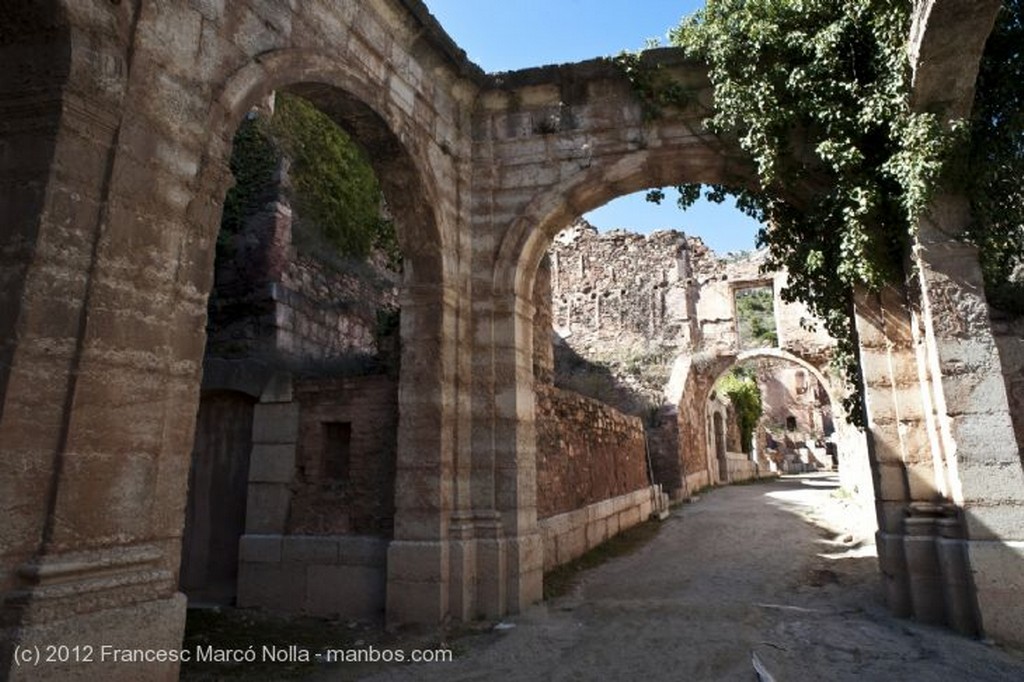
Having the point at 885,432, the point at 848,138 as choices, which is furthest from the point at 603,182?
the point at 885,432

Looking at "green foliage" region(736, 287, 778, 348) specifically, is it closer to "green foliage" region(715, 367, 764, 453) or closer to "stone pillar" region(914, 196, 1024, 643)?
"green foliage" region(715, 367, 764, 453)

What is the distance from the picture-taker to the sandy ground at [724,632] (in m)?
4.01

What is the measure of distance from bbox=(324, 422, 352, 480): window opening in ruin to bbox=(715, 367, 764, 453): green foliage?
17496mm

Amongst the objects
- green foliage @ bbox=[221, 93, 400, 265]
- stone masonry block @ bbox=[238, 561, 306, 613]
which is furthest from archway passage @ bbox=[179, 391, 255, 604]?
green foliage @ bbox=[221, 93, 400, 265]

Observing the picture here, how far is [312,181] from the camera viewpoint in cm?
923

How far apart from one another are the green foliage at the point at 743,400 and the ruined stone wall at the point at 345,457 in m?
17.5

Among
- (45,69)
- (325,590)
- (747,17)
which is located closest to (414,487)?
(325,590)

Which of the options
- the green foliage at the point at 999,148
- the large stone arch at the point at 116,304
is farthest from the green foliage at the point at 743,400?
the large stone arch at the point at 116,304

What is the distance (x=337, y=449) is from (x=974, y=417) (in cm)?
538

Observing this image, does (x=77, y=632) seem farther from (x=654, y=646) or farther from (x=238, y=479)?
(x=238, y=479)

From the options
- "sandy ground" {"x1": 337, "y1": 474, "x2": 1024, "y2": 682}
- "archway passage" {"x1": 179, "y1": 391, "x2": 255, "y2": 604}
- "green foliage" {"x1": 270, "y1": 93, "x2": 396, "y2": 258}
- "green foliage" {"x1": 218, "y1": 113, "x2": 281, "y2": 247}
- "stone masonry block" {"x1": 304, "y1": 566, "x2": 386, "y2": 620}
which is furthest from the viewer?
"green foliage" {"x1": 270, "y1": 93, "x2": 396, "y2": 258}

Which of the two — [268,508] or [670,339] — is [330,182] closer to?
[268,508]

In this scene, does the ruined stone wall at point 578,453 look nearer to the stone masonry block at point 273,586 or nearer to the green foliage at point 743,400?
the stone masonry block at point 273,586

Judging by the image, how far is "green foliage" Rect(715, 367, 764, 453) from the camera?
73.6 feet
